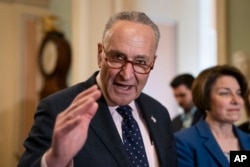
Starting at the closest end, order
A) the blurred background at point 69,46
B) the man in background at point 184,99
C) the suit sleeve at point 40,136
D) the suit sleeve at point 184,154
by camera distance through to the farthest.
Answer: the suit sleeve at point 40,136
the suit sleeve at point 184,154
the man in background at point 184,99
the blurred background at point 69,46

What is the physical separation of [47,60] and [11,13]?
108cm

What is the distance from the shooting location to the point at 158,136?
4.36ft

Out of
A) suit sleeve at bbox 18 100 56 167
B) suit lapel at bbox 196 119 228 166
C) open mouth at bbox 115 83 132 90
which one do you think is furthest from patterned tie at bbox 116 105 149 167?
suit lapel at bbox 196 119 228 166

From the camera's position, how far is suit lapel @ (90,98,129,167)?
1.16 metres

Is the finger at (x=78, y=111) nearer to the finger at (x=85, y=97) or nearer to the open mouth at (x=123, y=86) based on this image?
the finger at (x=85, y=97)

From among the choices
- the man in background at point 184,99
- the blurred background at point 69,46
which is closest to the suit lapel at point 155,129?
the man in background at point 184,99

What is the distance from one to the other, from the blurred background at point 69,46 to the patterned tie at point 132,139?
1.97 m

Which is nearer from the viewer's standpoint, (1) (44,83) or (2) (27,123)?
(1) (44,83)

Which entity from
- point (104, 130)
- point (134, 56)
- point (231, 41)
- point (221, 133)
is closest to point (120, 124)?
point (104, 130)

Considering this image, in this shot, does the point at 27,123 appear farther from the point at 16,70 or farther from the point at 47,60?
the point at 47,60

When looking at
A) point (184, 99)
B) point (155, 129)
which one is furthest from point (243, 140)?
point (184, 99)

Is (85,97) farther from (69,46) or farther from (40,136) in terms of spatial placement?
(69,46)

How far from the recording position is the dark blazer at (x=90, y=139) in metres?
1.08

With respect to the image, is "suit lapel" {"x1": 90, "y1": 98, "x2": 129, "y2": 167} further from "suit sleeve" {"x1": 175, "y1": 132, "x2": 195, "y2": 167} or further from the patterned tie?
"suit sleeve" {"x1": 175, "y1": 132, "x2": 195, "y2": 167}
